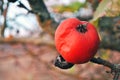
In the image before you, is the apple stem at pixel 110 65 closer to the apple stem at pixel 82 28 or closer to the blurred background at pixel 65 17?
the apple stem at pixel 82 28

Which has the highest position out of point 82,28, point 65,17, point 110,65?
point 82,28

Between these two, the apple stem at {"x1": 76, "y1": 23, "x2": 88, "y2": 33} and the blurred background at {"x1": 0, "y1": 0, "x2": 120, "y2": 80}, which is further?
the blurred background at {"x1": 0, "y1": 0, "x2": 120, "y2": 80}

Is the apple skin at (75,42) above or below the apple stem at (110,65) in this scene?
above

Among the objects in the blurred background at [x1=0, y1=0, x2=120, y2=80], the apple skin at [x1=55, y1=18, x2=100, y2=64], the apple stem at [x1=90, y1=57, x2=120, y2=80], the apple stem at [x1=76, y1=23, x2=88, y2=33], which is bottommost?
the blurred background at [x1=0, y1=0, x2=120, y2=80]

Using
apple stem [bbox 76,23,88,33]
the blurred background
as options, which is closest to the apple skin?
apple stem [bbox 76,23,88,33]

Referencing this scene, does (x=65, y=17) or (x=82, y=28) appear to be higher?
(x=82, y=28)

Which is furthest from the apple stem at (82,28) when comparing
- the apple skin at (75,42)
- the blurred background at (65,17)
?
the blurred background at (65,17)

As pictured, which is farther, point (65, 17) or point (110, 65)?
point (65, 17)

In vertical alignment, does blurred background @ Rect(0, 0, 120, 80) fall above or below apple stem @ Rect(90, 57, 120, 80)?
below

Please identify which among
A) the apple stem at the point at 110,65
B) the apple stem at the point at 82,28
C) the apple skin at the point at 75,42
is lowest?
the apple stem at the point at 110,65

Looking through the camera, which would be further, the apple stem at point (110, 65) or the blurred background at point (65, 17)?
the blurred background at point (65, 17)

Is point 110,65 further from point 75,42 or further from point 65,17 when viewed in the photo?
point 65,17

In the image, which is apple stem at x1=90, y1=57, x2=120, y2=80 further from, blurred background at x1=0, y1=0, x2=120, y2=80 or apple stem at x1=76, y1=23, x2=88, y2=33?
blurred background at x1=0, y1=0, x2=120, y2=80

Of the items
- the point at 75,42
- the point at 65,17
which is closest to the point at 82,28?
the point at 75,42
